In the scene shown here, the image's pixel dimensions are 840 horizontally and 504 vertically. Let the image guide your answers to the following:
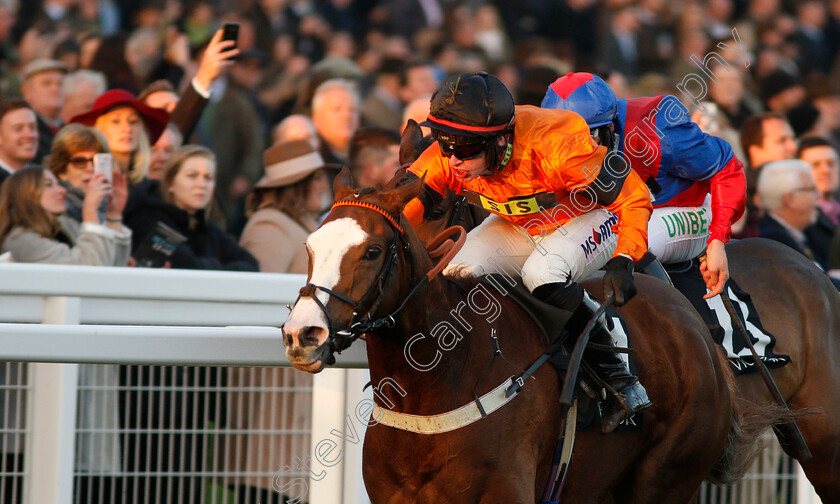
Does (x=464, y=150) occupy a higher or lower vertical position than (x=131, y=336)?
higher

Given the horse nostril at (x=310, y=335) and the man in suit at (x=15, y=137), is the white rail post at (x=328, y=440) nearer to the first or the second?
the horse nostril at (x=310, y=335)

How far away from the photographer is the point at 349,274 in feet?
10.2

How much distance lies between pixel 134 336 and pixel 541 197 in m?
1.37

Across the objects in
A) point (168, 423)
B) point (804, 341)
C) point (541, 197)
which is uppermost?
point (541, 197)

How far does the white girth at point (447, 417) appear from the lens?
333cm

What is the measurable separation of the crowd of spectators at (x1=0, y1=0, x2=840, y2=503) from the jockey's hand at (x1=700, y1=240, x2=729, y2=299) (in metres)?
1.72

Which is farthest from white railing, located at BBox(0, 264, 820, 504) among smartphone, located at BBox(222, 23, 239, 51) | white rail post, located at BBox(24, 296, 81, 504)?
smartphone, located at BBox(222, 23, 239, 51)

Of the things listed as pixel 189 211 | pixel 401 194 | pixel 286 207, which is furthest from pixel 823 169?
pixel 401 194

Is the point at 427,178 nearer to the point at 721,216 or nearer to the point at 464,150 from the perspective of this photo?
the point at 464,150

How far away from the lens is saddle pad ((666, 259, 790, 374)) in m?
4.59

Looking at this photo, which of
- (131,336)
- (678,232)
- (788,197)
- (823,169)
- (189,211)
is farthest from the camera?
(823,169)

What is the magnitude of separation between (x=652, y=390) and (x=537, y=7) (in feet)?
29.8

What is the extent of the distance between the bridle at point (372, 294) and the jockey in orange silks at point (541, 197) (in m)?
0.36

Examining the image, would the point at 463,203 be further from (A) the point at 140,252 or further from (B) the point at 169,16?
(B) the point at 169,16
